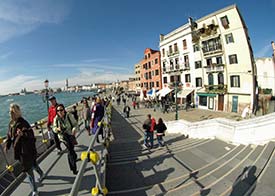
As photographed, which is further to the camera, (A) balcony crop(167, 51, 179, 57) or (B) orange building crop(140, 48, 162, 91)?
(B) orange building crop(140, 48, 162, 91)

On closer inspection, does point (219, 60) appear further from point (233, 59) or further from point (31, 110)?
point (31, 110)

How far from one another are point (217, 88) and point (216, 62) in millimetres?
3744

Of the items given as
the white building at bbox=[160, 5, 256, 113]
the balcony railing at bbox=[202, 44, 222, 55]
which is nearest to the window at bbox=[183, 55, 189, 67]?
the white building at bbox=[160, 5, 256, 113]

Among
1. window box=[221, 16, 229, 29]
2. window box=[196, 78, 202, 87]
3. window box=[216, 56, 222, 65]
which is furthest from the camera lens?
window box=[196, 78, 202, 87]

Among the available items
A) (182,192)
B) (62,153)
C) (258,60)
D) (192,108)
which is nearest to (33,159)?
(62,153)

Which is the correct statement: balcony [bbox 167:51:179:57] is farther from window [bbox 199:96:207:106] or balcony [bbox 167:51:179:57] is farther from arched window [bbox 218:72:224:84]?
window [bbox 199:96:207:106]

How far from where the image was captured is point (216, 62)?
2319 cm

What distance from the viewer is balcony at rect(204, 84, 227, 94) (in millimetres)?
21964

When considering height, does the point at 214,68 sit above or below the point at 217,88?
above

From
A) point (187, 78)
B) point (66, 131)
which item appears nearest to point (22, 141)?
point (66, 131)

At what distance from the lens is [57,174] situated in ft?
12.5

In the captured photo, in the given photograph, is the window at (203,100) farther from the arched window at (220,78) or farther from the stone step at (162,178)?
the stone step at (162,178)

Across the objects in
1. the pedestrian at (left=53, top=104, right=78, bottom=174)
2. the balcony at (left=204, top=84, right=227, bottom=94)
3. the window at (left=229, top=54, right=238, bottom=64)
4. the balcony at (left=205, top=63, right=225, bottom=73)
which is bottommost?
the pedestrian at (left=53, top=104, right=78, bottom=174)

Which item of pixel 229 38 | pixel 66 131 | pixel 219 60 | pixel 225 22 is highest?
pixel 225 22
